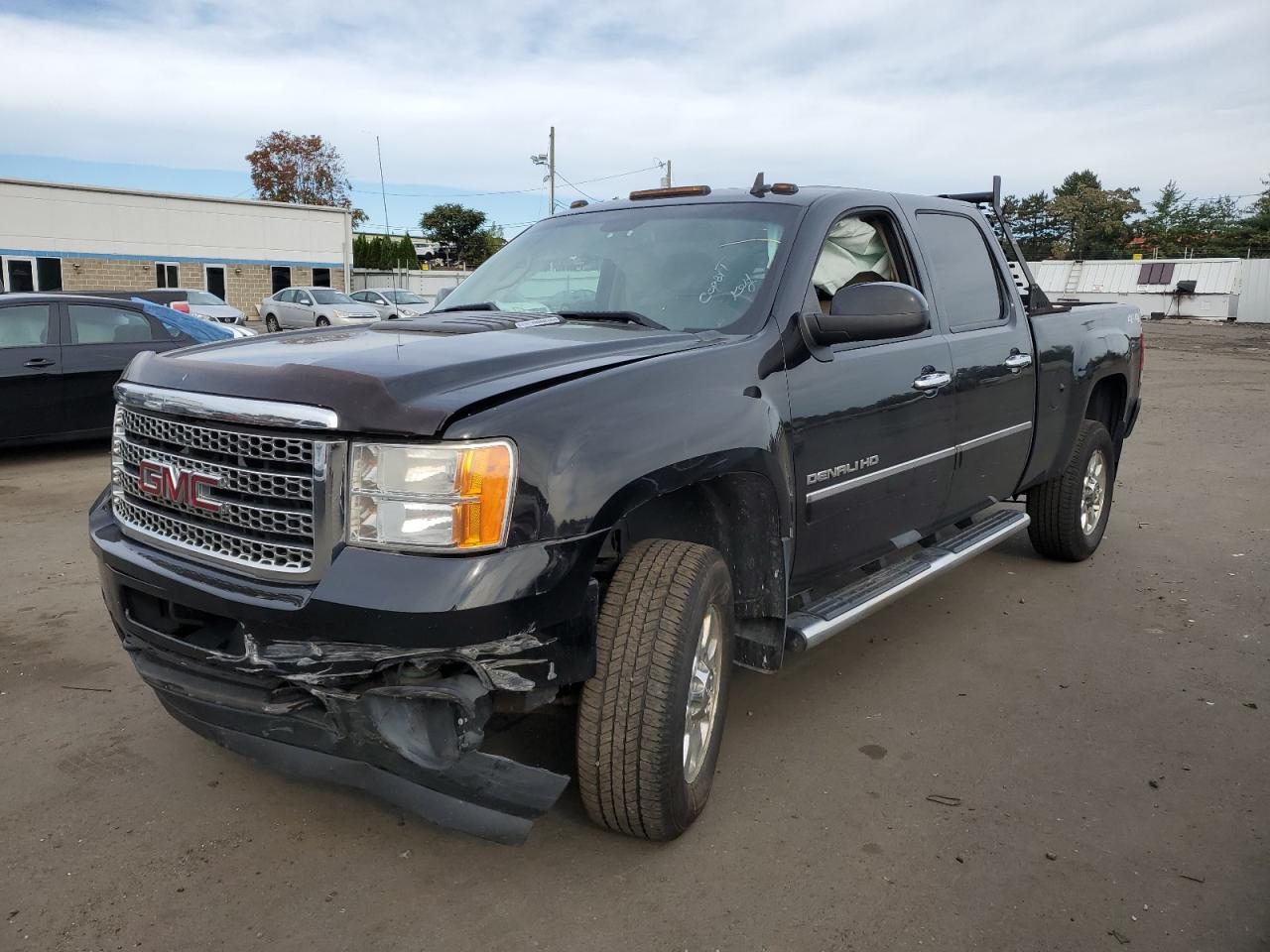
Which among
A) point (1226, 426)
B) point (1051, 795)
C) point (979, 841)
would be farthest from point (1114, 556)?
point (1226, 426)

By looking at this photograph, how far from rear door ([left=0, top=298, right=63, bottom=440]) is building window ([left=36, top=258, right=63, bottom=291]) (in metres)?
32.3

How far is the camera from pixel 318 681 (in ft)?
8.04

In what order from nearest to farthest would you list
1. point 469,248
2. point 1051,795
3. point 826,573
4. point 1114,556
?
point 1051,795, point 826,573, point 1114,556, point 469,248

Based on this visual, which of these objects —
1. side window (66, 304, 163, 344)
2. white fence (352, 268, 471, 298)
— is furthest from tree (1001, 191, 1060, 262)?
side window (66, 304, 163, 344)

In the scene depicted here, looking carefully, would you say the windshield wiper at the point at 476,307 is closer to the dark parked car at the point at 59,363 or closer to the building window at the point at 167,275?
the dark parked car at the point at 59,363

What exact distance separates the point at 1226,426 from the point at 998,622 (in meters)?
8.94

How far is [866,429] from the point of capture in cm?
365

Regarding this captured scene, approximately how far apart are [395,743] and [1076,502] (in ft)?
14.8

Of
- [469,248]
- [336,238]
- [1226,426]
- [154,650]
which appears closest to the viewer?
[154,650]

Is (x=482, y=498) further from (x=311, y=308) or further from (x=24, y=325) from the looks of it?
(x=311, y=308)

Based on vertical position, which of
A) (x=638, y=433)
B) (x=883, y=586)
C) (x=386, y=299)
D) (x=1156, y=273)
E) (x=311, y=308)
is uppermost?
(x=1156, y=273)

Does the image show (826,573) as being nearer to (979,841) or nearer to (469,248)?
(979,841)

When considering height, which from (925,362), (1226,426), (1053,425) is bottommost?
(1226,426)

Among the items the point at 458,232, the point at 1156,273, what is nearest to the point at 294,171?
the point at 458,232
